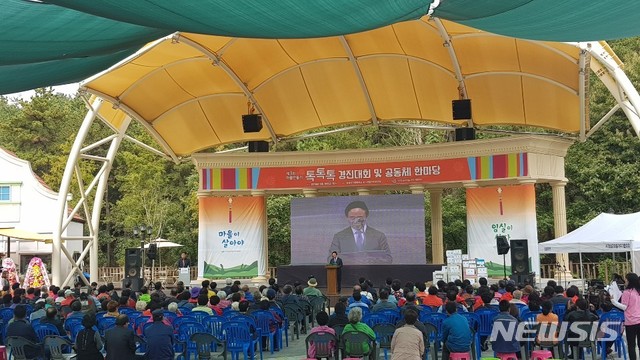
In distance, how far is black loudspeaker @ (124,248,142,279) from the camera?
22.2m

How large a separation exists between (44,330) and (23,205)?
85.0ft

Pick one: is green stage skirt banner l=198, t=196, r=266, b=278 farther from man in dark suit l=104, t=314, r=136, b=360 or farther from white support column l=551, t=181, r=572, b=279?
man in dark suit l=104, t=314, r=136, b=360

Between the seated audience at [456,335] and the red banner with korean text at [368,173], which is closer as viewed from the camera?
the seated audience at [456,335]

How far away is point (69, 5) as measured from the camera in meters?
5.42

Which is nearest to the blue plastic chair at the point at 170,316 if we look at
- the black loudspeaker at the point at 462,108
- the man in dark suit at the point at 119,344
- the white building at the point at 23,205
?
the man in dark suit at the point at 119,344

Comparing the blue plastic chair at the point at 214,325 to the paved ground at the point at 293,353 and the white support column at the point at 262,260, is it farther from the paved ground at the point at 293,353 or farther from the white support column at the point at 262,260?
the white support column at the point at 262,260

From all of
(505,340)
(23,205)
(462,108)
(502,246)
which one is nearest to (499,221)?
(502,246)

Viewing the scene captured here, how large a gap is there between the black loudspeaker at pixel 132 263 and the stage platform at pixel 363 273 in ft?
15.7

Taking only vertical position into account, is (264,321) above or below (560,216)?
below

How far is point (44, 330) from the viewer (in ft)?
35.7

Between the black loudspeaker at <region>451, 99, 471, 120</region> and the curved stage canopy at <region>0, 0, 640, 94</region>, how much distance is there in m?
16.4

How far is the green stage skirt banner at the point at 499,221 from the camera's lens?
23.0 metres

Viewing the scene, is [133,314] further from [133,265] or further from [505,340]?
[133,265]

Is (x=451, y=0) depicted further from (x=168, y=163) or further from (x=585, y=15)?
(x=168, y=163)
